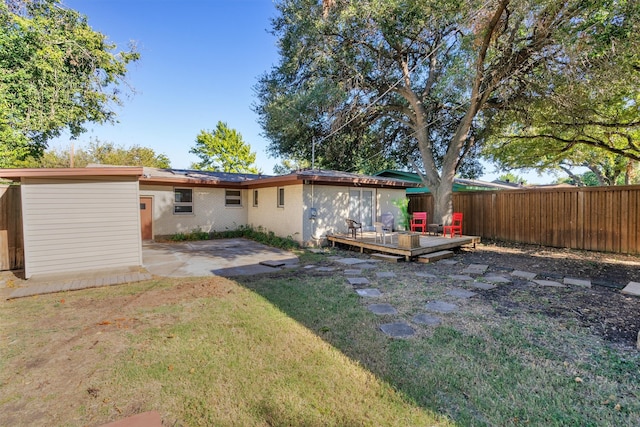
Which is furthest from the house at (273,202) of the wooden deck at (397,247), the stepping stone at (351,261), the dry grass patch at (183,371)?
the dry grass patch at (183,371)

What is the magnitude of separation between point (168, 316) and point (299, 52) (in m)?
8.70

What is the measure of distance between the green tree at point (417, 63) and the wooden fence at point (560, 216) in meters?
1.70

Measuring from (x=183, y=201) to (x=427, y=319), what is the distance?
11.2 m

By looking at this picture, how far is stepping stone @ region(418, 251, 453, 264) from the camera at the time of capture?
24.5 ft

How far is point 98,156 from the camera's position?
23.9 m

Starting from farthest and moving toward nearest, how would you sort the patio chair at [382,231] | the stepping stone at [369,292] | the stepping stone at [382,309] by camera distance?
1. the patio chair at [382,231]
2. the stepping stone at [369,292]
3. the stepping stone at [382,309]

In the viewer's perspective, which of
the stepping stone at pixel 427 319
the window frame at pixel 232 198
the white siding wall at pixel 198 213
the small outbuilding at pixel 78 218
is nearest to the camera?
the stepping stone at pixel 427 319

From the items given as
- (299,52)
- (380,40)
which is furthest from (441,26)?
(299,52)

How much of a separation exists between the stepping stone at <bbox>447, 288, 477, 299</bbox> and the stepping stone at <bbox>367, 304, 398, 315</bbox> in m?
1.29

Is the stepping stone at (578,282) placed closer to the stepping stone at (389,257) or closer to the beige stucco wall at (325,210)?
the stepping stone at (389,257)

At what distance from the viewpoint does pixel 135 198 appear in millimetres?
6590

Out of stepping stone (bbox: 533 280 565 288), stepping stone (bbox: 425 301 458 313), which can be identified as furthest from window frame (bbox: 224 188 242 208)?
stepping stone (bbox: 533 280 565 288)

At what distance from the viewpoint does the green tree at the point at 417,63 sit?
748cm

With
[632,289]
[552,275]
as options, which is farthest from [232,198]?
[632,289]
